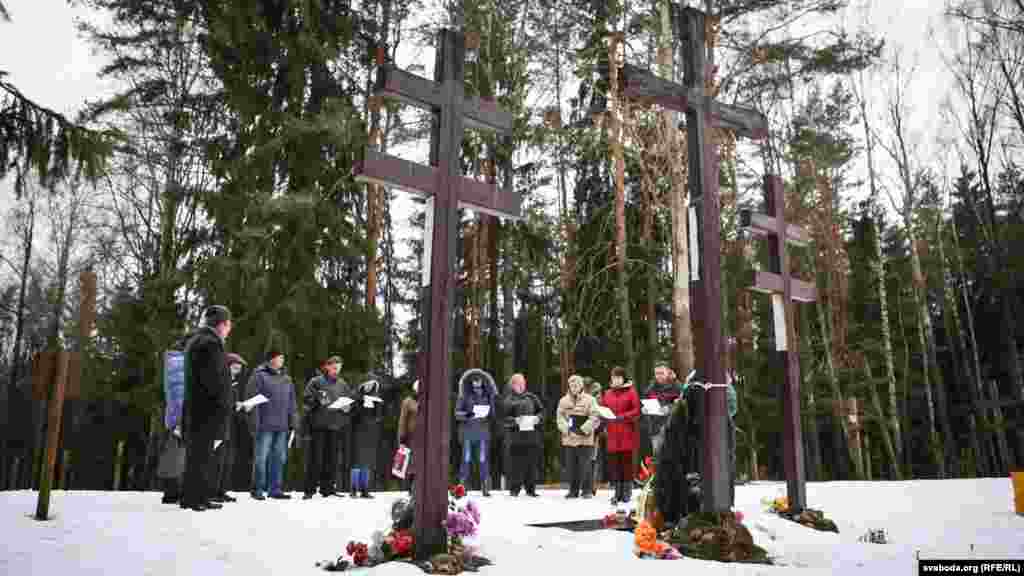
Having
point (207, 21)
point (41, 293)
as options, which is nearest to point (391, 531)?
point (207, 21)

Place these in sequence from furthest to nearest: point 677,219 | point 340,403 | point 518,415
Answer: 1. point 677,219
2. point 518,415
3. point 340,403

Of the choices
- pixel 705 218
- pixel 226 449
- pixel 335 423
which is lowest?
pixel 226 449

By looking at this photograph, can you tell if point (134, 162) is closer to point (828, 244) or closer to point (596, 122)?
point (596, 122)

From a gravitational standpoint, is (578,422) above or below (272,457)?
above

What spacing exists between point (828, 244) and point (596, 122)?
10.7m

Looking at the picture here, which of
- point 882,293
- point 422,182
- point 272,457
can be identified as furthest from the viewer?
point 882,293

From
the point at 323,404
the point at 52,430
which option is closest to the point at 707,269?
the point at 323,404

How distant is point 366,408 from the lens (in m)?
9.20

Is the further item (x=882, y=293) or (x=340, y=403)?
(x=882, y=293)

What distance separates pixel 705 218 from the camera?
613 centimetres

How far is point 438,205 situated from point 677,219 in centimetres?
877

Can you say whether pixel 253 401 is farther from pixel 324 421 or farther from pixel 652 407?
pixel 652 407

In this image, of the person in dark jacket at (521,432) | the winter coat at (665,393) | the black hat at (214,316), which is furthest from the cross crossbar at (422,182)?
the person in dark jacket at (521,432)

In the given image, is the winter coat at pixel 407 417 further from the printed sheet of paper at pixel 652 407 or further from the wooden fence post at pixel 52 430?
the wooden fence post at pixel 52 430
